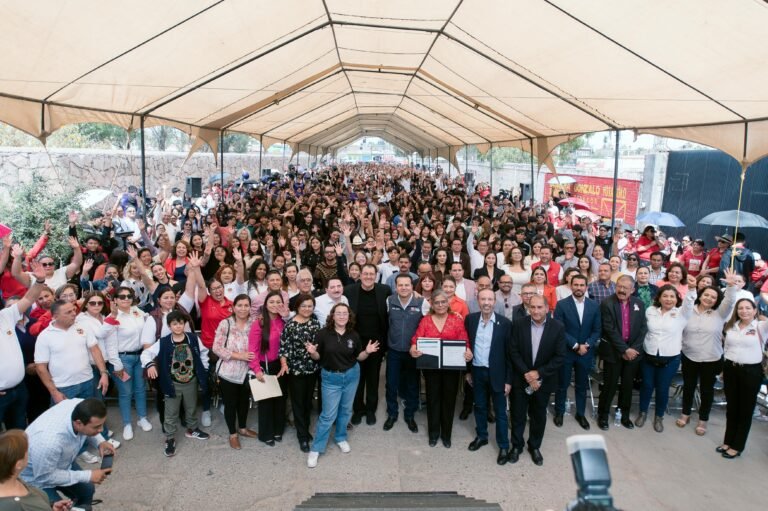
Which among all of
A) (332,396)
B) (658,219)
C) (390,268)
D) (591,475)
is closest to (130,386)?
(332,396)

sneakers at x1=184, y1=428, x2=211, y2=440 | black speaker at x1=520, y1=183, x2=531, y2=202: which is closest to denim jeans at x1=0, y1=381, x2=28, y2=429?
sneakers at x1=184, y1=428, x2=211, y2=440

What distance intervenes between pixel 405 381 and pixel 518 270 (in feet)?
6.56

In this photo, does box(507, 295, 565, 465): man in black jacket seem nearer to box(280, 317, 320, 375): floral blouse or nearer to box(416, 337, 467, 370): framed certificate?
box(416, 337, 467, 370): framed certificate

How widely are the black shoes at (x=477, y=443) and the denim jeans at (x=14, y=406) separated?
11.5 ft

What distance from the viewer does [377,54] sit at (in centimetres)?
858

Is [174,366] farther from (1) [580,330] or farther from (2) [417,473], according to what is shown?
(1) [580,330]

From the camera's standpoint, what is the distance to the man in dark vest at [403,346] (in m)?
4.53

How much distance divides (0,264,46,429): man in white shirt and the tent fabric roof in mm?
2034

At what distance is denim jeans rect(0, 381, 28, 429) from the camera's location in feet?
11.6

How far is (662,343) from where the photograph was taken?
465 centimetres

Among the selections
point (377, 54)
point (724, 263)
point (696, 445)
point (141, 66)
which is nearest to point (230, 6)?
point (141, 66)

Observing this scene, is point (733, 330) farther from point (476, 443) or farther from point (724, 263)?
point (724, 263)

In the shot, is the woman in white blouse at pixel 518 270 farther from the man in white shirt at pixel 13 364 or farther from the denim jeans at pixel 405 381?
the man in white shirt at pixel 13 364

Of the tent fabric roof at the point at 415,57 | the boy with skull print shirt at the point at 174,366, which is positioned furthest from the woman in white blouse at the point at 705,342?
the boy with skull print shirt at the point at 174,366
